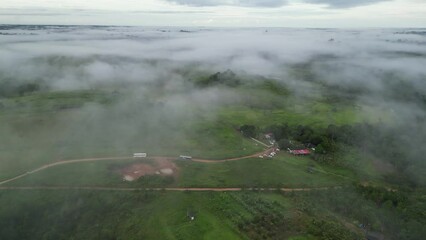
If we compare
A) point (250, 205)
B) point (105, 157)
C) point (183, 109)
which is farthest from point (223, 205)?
point (183, 109)

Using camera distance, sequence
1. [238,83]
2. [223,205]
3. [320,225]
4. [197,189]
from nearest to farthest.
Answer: [320,225]
[223,205]
[197,189]
[238,83]

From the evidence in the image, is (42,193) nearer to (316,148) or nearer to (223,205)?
(223,205)

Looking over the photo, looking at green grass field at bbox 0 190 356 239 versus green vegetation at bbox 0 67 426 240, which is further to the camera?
green vegetation at bbox 0 67 426 240

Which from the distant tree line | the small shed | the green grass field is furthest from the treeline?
the distant tree line

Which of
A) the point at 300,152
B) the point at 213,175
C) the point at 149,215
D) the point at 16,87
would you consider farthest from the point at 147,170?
the point at 16,87

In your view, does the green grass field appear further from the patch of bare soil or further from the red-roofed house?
the red-roofed house

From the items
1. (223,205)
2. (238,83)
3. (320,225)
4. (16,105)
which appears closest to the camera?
(320,225)

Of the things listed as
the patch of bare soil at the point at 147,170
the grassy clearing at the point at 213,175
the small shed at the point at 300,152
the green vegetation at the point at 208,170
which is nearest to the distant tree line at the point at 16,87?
the green vegetation at the point at 208,170

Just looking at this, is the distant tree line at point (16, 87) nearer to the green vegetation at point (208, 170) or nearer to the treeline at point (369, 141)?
the green vegetation at point (208, 170)

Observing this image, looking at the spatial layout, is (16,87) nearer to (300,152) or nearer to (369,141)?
(300,152)
